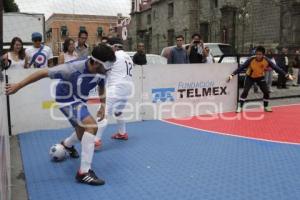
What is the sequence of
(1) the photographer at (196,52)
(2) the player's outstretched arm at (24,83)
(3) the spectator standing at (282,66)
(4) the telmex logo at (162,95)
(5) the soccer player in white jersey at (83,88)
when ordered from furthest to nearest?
(3) the spectator standing at (282,66) → (1) the photographer at (196,52) → (4) the telmex logo at (162,95) → (5) the soccer player in white jersey at (83,88) → (2) the player's outstretched arm at (24,83)

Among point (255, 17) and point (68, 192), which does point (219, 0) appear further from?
point (68, 192)

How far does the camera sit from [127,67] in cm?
768

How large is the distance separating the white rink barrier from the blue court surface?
61 cm

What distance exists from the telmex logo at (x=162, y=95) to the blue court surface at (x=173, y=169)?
6.05 ft

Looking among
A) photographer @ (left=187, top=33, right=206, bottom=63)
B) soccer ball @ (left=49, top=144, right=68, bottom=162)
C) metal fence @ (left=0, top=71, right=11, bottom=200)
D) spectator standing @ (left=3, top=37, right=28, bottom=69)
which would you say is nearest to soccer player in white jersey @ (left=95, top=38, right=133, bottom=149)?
soccer ball @ (left=49, top=144, right=68, bottom=162)

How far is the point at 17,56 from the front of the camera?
29.3 feet

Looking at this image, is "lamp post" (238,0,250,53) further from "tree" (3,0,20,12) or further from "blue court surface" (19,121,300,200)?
"blue court surface" (19,121,300,200)

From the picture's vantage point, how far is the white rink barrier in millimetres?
8703

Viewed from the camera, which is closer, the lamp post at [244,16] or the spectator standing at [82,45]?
the spectator standing at [82,45]

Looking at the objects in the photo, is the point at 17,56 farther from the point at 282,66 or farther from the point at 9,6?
the point at 9,6

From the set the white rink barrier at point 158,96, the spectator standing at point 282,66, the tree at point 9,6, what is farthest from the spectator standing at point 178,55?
the tree at point 9,6

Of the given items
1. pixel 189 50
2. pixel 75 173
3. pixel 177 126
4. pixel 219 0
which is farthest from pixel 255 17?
pixel 75 173

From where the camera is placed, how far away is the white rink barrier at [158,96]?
870cm

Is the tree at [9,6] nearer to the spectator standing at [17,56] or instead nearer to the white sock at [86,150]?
the spectator standing at [17,56]
